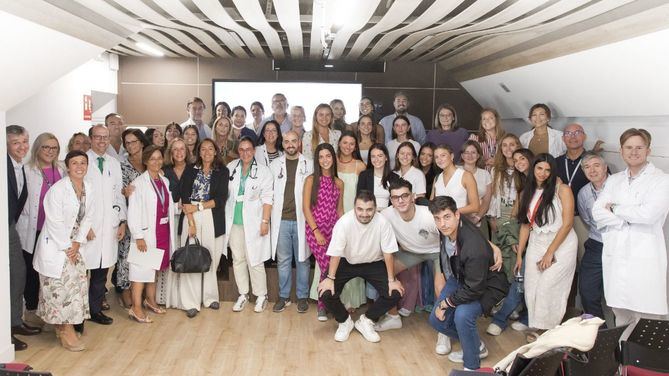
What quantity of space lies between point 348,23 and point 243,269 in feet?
8.24

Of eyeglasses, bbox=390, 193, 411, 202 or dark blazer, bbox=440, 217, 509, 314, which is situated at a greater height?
eyeglasses, bbox=390, 193, 411, 202

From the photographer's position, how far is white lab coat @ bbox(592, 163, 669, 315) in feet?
12.9

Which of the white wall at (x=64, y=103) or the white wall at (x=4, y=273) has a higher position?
the white wall at (x=64, y=103)

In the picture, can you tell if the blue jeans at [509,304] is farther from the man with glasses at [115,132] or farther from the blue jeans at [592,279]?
the man with glasses at [115,132]

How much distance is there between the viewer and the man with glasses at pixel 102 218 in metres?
4.81

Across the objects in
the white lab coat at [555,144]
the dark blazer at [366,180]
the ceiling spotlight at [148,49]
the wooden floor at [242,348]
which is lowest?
A: the wooden floor at [242,348]

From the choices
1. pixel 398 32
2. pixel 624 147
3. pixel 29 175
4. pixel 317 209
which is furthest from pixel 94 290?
pixel 624 147

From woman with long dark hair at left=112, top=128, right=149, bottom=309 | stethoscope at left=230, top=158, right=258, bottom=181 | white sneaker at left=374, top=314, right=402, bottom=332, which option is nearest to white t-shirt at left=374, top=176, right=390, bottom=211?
white sneaker at left=374, top=314, right=402, bottom=332

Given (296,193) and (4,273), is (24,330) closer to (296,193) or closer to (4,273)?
(4,273)

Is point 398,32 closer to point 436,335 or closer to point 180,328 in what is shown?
point 436,335

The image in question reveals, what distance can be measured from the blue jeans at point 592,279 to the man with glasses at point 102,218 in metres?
3.86

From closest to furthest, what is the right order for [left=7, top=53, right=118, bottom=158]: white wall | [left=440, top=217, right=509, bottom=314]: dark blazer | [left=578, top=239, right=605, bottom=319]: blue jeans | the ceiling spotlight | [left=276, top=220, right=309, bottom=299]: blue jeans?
1. [left=440, top=217, right=509, bottom=314]: dark blazer
2. [left=578, top=239, right=605, bottom=319]: blue jeans
3. [left=276, top=220, right=309, bottom=299]: blue jeans
4. [left=7, top=53, right=118, bottom=158]: white wall
5. the ceiling spotlight

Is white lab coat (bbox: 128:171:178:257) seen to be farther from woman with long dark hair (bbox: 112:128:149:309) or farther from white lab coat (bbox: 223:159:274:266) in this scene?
white lab coat (bbox: 223:159:274:266)

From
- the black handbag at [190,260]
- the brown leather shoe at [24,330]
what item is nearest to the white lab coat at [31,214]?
the brown leather shoe at [24,330]
